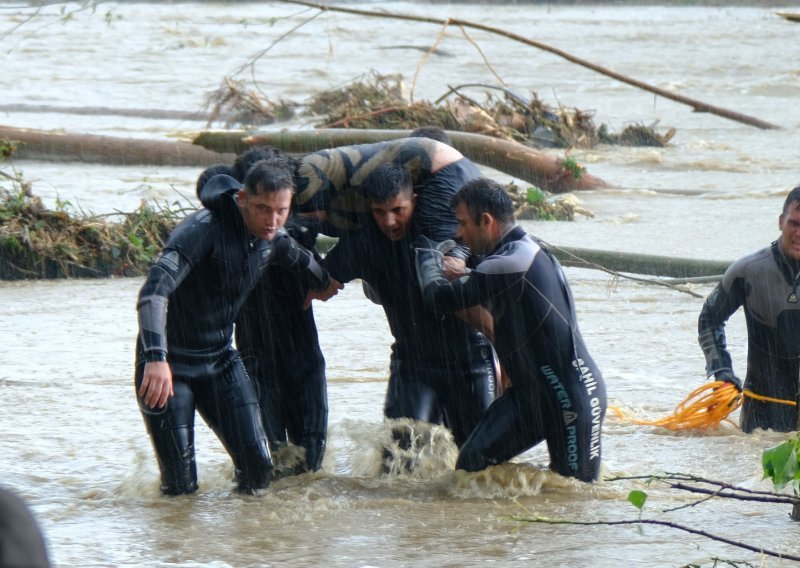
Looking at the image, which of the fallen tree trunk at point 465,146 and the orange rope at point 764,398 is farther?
the fallen tree trunk at point 465,146

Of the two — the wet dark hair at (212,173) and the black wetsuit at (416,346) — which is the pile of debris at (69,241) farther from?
the black wetsuit at (416,346)

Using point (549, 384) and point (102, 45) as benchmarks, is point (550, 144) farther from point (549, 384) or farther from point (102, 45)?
point (102, 45)

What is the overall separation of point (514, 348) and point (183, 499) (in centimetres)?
162

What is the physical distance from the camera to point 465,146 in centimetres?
1284

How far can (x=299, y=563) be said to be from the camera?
4844mm

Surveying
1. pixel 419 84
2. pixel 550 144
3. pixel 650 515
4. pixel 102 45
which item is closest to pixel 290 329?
pixel 650 515

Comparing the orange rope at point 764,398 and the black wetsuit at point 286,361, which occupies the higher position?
the black wetsuit at point 286,361

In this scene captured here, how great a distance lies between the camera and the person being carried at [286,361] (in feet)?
19.5

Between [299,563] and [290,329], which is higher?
[290,329]

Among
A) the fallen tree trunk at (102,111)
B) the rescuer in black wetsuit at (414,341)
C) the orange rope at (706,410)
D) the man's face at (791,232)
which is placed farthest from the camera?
the fallen tree trunk at (102,111)

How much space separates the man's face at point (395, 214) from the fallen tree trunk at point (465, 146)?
256 inches

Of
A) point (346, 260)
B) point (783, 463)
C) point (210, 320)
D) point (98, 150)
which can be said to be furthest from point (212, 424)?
point (98, 150)

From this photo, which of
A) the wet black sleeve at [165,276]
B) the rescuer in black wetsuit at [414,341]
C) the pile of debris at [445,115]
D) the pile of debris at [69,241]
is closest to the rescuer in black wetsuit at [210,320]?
the wet black sleeve at [165,276]

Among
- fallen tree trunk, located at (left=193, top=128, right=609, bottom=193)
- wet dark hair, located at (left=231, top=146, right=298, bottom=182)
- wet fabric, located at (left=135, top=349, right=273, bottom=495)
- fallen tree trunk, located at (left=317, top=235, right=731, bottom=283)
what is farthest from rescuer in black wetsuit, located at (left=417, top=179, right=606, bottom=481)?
fallen tree trunk, located at (left=193, top=128, right=609, bottom=193)
